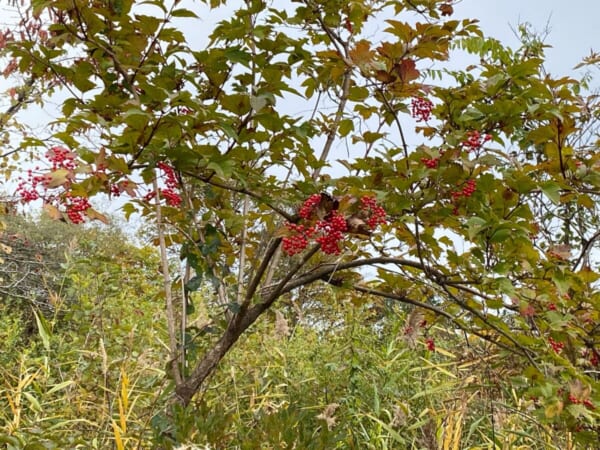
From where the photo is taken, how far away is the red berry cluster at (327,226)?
1.58 meters

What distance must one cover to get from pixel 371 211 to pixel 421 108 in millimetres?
467

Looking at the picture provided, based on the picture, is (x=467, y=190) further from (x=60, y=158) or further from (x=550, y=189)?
(x=60, y=158)

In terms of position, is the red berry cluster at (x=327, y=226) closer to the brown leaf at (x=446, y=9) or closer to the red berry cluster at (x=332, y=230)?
the red berry cluster at (x=332, y=230)

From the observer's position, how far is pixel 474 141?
1705 mm

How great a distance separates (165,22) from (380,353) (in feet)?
7.79

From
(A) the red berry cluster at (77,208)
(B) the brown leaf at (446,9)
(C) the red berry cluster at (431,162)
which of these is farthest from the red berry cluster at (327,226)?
(B) the brown leaf at (446,9)

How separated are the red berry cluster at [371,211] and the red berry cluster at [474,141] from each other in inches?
13.9

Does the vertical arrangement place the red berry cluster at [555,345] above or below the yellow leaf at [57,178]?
above

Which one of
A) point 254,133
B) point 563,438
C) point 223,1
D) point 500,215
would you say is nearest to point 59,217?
point 254,133

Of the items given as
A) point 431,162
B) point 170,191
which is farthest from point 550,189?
point 170,191

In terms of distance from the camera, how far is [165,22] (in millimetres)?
1791

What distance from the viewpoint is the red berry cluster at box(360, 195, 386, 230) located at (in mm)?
1628

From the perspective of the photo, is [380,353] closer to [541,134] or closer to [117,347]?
[117,347]

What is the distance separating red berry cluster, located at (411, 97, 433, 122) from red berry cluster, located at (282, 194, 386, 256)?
16.7 inches
